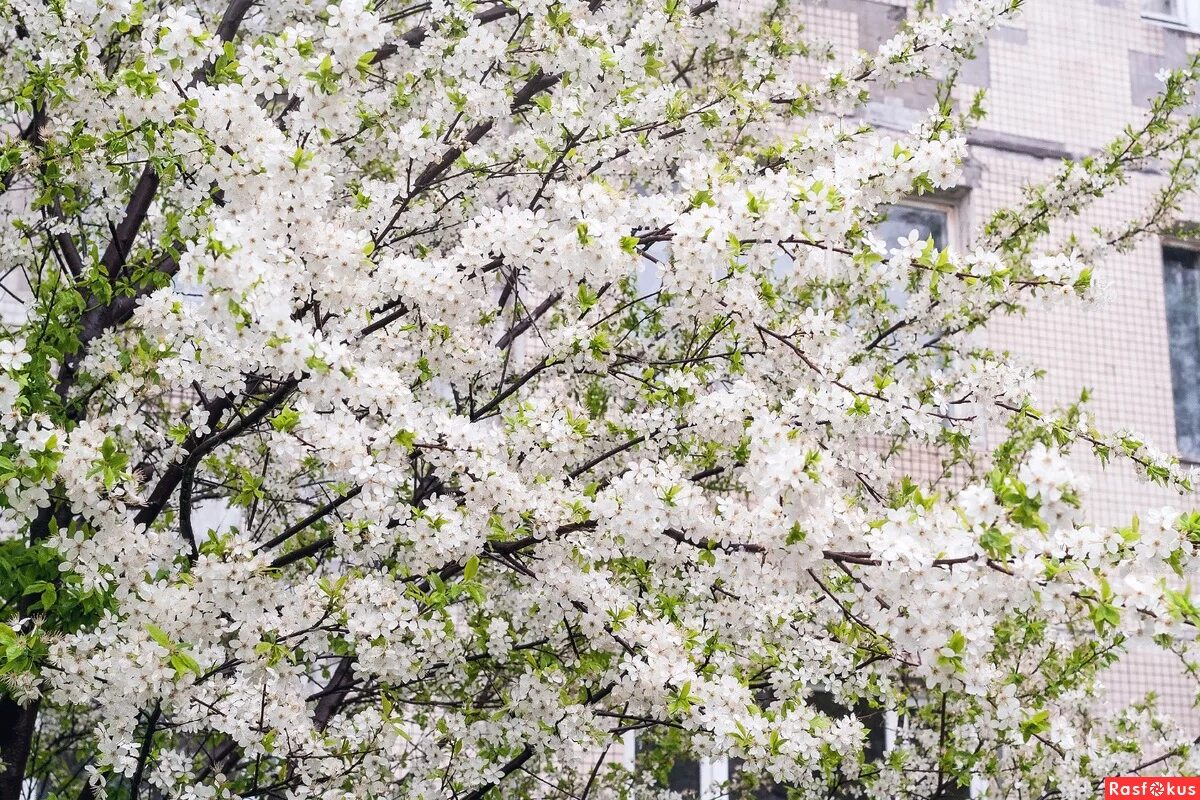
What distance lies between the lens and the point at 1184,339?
30.5ft

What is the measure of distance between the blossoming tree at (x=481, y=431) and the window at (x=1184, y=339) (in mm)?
4669

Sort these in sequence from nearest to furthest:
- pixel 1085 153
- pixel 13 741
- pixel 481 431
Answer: pixel 481 431 → pixel 13 741 → pixel 1085 153

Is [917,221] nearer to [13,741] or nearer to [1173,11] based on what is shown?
[1173,11]

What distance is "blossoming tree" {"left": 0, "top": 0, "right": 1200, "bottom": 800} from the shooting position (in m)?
3.17

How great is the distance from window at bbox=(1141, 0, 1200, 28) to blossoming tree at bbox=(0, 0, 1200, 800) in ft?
18.3

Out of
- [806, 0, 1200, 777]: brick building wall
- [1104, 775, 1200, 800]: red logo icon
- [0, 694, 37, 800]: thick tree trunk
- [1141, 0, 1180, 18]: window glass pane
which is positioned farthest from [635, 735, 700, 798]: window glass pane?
[1141, 0, 1180, 18]: window glass pane

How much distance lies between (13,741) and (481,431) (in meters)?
1.92

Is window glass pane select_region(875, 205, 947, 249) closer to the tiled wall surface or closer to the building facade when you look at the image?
the building facade

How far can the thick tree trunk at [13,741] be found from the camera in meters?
4.04

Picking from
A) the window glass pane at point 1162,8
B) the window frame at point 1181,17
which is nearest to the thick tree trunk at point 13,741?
the window frame at point 1181,17

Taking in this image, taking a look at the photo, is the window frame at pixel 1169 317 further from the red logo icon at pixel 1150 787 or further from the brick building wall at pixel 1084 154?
the red logo icon at pixel 1150 787

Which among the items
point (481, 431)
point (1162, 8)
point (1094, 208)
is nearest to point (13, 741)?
point (481, 431)

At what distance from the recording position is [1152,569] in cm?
310

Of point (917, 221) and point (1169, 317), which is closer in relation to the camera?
point (917, 221)
